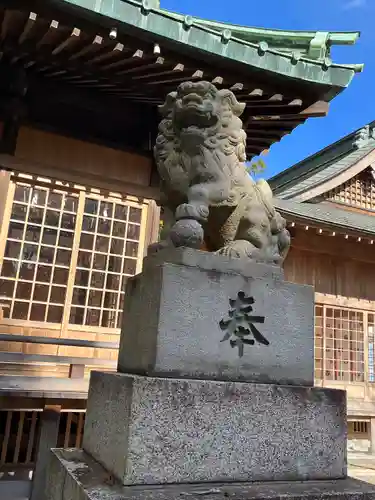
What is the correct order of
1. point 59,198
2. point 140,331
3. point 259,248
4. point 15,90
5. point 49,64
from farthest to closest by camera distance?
point 59,198 → point 15,90 → point 49,64 → point 259,248 → point 140,331

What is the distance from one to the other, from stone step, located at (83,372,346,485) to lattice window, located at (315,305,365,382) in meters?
6.93

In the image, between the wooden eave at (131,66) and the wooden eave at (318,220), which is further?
the wooden eave at (318,220)

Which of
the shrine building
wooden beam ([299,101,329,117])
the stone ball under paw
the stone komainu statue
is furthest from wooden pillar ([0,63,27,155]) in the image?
the stone ball under paw

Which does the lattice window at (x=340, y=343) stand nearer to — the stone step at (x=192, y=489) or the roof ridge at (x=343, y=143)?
the roof ridge at (x=343, y=143)

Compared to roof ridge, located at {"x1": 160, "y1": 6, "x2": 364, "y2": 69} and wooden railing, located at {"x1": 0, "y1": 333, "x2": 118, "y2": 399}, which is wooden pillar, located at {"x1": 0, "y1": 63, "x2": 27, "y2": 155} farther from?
wooden railing, located at {"x1": 0, "y1": 333, "x2": 118, "y2": 399}

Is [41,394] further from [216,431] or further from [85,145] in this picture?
[85,145]

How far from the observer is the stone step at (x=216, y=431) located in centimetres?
187

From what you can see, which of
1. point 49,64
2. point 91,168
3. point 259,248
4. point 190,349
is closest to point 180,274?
point 190,349

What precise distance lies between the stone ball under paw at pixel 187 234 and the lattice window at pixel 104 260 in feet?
12.1

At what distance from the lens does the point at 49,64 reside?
4.83m

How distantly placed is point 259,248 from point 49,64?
12.0 feet

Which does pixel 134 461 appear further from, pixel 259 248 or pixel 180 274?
pixel 259 248

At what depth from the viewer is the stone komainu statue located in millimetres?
2490

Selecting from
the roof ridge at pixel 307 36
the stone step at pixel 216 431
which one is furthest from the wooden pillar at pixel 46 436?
the roof ridge at pixel 307 36
